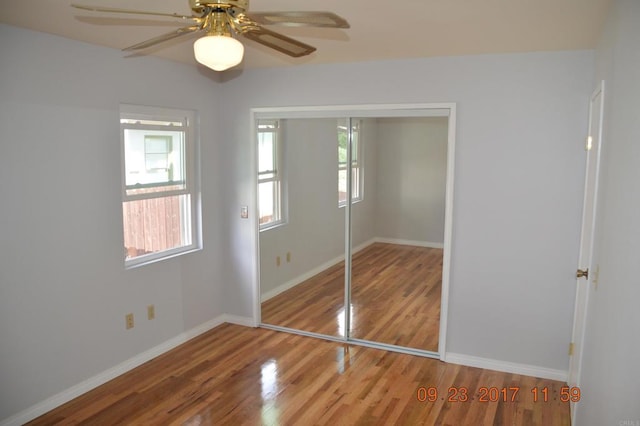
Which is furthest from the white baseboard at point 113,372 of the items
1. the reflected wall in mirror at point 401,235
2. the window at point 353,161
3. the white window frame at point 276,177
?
the window at point 353,161

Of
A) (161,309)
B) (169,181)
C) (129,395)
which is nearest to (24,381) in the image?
(129,395)

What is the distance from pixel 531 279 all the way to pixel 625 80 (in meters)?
2.18

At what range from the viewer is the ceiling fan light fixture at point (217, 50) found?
1587 millimetres

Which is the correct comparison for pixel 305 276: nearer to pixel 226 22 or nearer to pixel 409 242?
pixel 409 242

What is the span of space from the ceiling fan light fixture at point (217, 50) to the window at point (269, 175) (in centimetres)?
299

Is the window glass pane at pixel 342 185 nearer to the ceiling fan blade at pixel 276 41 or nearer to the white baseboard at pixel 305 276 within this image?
the white baseboard at pixel 305 276

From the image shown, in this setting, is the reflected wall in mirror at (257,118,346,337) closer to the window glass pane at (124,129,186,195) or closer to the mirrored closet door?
the mirrored closet door

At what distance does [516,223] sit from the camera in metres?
3.75

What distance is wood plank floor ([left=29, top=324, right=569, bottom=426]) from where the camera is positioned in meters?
3.21

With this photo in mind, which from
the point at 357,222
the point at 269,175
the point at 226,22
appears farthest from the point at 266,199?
the point at 226,22

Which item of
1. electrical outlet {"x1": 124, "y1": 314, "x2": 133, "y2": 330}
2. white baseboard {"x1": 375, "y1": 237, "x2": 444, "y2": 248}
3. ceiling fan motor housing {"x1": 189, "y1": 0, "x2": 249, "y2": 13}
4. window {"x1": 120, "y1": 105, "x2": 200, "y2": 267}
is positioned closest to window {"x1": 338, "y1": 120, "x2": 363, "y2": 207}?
white baseboard {"x1": 375, "y1": 237, "x2": 444, "y2": 248}

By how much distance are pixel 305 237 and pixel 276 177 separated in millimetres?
638

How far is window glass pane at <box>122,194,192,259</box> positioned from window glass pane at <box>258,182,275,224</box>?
2.19 feet

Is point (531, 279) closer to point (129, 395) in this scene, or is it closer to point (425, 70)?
point (425, 70)
